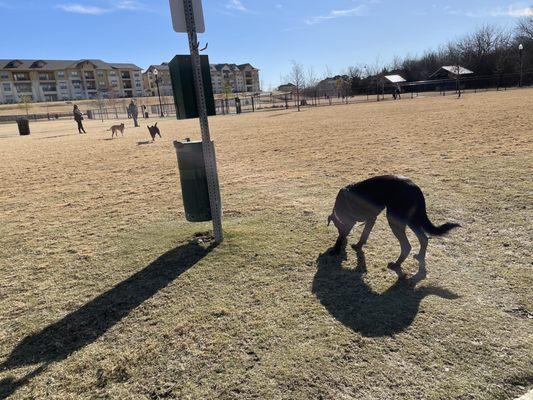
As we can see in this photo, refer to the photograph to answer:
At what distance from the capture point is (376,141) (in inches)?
473

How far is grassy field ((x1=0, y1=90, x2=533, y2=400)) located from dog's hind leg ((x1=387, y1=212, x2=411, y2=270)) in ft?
0.41

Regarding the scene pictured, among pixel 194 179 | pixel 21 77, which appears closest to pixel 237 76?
pixel 21 77

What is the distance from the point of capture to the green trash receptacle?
4.40 m

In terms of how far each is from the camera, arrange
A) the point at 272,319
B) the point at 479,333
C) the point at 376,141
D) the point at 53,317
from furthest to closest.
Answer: the point at 376,141
the point at 53,317
the point at 272,319
the point at 479,333

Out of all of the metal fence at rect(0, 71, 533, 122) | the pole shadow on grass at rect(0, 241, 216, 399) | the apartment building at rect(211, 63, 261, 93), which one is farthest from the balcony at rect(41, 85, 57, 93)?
the pole shadow on grass at rect(0, 241, 216, 399)

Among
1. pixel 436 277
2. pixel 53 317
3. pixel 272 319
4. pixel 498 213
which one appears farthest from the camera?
pixel 498 213

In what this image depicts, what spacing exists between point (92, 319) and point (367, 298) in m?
2.27

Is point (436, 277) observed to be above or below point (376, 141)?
below

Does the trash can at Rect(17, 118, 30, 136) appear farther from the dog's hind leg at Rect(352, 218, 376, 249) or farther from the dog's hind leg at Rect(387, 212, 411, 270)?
the dog's hind leg at Rect(387, 212, 411, 270)

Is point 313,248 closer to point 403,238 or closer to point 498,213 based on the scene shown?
point 403,238

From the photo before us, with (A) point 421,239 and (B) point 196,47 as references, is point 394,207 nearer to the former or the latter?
(A) point 421,239

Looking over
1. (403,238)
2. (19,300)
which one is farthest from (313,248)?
(19,300)

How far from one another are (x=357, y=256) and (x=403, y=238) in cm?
61

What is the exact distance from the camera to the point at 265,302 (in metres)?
3.22
